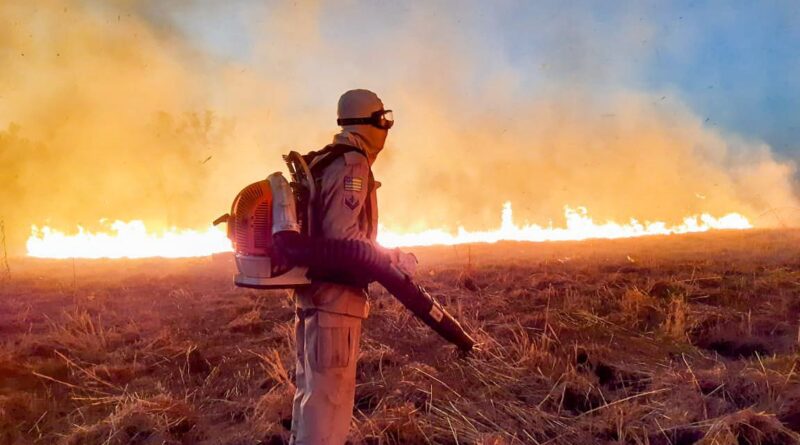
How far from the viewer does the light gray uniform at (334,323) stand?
2.97 metres

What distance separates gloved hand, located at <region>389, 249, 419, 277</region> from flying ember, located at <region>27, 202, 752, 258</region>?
16701 mm

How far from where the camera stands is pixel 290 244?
→ 2.80m

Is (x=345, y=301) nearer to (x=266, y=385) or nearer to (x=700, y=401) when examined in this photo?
(x=266, y=385)

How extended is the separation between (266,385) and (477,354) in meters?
2.06

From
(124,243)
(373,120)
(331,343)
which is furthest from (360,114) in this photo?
(124,243)

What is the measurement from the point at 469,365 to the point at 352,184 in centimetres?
280

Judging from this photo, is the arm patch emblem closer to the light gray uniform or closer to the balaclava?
the light gray uniform

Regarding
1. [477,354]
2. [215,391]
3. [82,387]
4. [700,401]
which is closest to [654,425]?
[700,401]

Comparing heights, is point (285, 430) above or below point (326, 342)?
below

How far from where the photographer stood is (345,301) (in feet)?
10.1

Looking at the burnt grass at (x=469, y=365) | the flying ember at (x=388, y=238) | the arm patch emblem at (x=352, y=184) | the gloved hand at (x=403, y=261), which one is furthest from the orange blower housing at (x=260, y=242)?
the flying ember at (x=388, y=238)

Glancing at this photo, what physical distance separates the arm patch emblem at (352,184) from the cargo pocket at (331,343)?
73 cm

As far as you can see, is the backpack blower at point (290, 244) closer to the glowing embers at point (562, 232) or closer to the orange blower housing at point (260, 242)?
the orange blower housing at point (260, 242)

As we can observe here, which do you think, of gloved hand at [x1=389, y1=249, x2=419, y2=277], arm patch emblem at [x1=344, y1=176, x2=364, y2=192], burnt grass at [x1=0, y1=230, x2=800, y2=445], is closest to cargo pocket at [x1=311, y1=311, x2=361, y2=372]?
gloved hand at [x1=389, y1=249, x2=419, y2=277]
